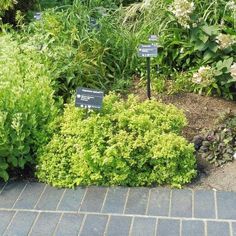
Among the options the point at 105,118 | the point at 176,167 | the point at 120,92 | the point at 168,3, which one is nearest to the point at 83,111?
the point at 105,118

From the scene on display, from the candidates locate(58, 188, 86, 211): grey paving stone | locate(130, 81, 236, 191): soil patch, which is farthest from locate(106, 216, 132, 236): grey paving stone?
locate(130, 81, 236, 191): soil patch

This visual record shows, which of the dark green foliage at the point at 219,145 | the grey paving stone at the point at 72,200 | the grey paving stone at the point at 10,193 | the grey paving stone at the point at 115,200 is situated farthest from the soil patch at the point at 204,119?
the grey paving stone at the point at 10,193

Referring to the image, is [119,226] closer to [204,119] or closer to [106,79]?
[204,119]

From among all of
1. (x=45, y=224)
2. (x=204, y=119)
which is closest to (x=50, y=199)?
(x=45, y=224)

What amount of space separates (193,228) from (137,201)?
1.49 ft

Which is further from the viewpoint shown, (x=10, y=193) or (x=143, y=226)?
(x=10, y=193)

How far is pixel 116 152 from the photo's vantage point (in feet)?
11.1

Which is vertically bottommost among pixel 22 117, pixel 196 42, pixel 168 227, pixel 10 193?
pixel 168 227

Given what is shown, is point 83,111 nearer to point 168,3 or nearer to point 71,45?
point 71,45

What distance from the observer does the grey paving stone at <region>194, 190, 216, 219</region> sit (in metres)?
3.09

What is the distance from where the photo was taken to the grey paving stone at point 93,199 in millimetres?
3227

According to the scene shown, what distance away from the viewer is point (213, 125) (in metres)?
4.07

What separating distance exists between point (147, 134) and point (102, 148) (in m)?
0.33

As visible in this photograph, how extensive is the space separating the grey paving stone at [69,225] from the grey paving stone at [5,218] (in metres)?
0.35
